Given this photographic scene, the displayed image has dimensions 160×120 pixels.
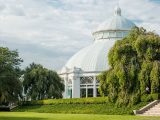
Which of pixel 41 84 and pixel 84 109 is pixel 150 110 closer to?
pixel 84 109

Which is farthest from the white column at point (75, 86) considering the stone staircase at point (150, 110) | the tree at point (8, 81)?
the stone staircase at point (150, 110)

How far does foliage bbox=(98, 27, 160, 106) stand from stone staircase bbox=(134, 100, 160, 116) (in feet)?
4.70

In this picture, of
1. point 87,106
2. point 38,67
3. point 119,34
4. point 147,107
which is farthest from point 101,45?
point 147,107

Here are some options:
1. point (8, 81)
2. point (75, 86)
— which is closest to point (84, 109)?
point (8, 81)

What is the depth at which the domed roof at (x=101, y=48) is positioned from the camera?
7547 centimetres

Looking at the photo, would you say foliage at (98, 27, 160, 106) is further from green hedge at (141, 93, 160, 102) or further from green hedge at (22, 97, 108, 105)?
green hedge at (22, 97, 108, 105)

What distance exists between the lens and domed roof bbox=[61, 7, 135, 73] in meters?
75.5

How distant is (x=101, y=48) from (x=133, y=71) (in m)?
38.3

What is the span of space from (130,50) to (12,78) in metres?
17.9

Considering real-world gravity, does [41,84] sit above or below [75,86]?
below

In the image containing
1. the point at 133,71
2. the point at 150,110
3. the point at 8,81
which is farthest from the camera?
the point at 8,81

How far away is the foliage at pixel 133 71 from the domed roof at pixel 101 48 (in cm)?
3190

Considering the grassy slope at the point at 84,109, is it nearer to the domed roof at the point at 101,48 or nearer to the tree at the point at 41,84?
the tree at the point at 41,84

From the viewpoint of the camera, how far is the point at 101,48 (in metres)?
78.1
